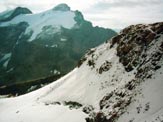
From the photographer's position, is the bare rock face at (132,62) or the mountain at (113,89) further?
the bare rock face at (132,62)

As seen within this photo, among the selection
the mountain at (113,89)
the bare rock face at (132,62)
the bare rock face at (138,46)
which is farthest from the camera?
the bare rock face at (138,46)

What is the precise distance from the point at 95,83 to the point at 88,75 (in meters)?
5.32

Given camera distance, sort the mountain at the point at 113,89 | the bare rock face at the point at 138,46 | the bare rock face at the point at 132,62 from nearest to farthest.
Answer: the mountain at the point at 113,89 < the bare rock face at the point at 132,62 < the bare rock face at the point at 138,46

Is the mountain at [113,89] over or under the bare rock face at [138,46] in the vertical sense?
under

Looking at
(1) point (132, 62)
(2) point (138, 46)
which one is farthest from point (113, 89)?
(2) point (138, 46)

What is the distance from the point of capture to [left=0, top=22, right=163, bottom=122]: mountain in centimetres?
2800

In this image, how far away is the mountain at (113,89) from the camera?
28003 millimetres

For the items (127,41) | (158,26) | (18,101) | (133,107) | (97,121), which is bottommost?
(18,101)

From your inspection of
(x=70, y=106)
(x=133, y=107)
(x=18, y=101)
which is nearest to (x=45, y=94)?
(x=18, y=101)

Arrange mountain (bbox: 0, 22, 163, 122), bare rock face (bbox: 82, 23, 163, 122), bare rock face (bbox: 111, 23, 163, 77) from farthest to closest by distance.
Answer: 1. bare rock face (bbox: 111, 23, 163, 77)
2. bare rock face (bbox: 82, 23, 163, 122)
3. mountain (bbox: 0, 22, 163, 122)

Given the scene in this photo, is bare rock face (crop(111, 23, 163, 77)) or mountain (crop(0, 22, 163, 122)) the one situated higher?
bare rock face (crop(111, 23, 163, 77))

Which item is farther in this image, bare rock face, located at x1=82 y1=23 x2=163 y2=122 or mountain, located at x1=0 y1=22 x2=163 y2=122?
bare rock face, located at x1=82 y1=23 x2=163 y2=122

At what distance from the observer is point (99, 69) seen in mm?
43250

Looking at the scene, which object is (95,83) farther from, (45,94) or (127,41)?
(45,94)
